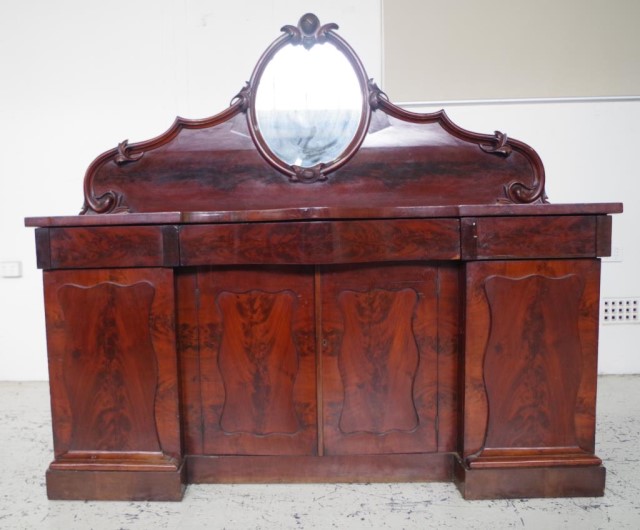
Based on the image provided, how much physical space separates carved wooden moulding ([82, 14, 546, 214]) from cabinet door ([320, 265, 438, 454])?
1.25 ft

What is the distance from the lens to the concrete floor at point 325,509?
1.54m

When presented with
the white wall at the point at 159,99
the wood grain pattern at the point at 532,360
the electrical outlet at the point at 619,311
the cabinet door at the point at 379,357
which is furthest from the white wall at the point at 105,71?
the electrical outlet at the point at 619,311

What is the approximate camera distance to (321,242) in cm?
162

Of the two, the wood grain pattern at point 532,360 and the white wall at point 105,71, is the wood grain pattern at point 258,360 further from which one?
the white wall at point 105,71

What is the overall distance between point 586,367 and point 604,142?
69.3 inches

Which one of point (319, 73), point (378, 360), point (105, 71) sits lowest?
point (378, 360)

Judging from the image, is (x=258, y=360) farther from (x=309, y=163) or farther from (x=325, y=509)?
(x=309, y=163)

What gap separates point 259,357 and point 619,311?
233 cm

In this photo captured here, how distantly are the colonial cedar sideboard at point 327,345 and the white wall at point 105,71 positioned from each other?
1.23m

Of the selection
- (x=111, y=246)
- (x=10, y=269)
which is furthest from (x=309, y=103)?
(x=10, y=269)

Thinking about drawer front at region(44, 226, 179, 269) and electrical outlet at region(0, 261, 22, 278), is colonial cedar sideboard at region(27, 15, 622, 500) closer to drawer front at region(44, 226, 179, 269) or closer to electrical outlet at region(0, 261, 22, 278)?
drawer front at region(44, 226, 179, 269)

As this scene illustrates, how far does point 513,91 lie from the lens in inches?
109

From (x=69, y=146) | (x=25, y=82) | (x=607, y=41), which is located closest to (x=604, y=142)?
(x=607, y=41)

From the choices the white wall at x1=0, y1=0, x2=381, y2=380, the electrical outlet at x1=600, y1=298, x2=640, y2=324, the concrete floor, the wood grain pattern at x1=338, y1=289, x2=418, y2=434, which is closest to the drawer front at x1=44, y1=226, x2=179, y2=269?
the wood grain pattern at x1=338, y1=289, x2=418, y2=434
